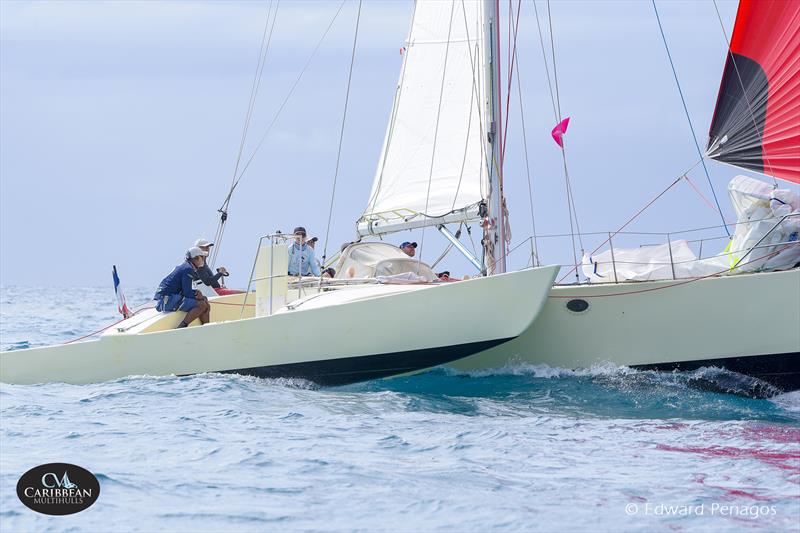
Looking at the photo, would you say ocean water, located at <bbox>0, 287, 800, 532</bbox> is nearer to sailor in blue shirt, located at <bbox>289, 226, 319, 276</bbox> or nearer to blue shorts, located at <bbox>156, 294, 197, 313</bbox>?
blue shorts, located at <bbox>156, 294, 197, 313</bbox>

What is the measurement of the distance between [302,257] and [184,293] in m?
1.87

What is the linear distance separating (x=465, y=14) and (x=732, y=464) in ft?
→ 26.2

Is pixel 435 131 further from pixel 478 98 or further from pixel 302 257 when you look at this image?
pixel 302 257

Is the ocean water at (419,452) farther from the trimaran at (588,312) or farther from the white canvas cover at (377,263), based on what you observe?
the white canvas cover at (377,263)

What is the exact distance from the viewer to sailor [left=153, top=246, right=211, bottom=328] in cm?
1044

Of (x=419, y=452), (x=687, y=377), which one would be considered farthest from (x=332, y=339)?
(x=687, y=377)

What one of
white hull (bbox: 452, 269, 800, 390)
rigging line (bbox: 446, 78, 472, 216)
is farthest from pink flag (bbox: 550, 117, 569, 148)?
white hull (bbox: 452, 269, 800, 390)

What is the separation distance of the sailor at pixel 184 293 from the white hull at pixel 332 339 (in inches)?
17.0

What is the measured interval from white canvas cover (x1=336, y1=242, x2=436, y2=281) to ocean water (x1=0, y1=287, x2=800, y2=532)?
4.74 ft

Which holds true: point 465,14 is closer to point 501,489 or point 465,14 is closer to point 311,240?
point 311,240

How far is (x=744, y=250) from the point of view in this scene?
914 cm

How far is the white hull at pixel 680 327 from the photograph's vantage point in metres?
8.78

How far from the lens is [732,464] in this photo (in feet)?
21.0

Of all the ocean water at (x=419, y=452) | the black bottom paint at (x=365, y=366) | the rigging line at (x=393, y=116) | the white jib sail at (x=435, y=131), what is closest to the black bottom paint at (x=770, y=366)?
the ocean water at (x=419, y=452)
